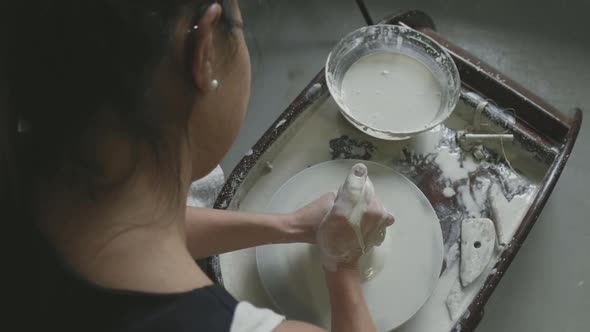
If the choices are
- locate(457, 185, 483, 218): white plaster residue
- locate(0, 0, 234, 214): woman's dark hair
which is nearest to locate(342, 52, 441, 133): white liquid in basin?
locate(457, 185, 483, 218): white plaster residue

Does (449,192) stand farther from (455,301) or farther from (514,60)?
(514,60)

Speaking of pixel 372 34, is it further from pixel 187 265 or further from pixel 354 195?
pixel 187 265

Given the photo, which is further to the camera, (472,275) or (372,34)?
(372,34)

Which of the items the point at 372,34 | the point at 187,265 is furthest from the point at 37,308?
the point at 372,34

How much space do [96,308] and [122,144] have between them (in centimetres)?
19

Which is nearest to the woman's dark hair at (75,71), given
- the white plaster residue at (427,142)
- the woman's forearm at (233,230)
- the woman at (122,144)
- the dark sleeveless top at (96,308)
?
the woman at (122,144)

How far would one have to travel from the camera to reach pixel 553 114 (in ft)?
3.59

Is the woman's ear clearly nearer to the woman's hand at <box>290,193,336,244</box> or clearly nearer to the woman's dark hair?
the woman's dark hair

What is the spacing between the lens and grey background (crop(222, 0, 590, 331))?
1429 millimetres

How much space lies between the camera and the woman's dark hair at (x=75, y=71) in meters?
0.50

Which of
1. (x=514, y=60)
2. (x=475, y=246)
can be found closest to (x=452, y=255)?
(x=475, y=246)

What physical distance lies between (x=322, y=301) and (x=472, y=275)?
11.9 inches

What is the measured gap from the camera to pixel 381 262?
99cm

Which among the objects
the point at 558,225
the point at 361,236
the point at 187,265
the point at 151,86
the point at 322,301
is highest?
the point at 151,86
